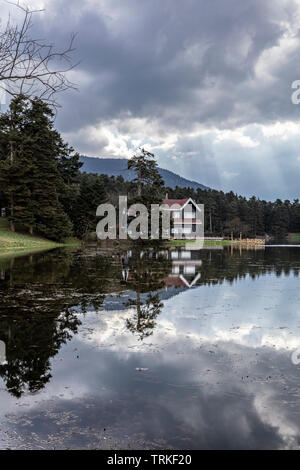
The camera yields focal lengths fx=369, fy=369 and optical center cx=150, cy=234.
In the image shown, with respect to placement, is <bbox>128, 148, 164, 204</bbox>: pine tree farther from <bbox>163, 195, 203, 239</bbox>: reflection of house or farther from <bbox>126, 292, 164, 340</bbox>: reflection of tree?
<bbox>126, 292, 164, 340</bbox>: reflection of tree

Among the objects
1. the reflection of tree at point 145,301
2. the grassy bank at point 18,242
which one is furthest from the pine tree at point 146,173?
the reflection of tree at point 145,301

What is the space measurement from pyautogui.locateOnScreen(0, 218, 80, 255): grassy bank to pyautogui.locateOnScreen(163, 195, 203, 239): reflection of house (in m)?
28.4

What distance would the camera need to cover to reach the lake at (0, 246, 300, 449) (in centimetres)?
428

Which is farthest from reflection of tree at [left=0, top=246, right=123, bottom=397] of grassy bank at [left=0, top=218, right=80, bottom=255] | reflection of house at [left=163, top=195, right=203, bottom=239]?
reflection of house at [left=163, top=195, right=203, bottom=239]

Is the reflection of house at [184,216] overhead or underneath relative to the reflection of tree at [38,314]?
overhead

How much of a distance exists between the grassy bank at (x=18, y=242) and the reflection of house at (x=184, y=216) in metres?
28.4

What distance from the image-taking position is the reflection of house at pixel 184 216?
72.7 metres

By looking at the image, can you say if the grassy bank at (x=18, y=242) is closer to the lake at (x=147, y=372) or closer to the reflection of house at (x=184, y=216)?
the lake at (x=147, y=372)

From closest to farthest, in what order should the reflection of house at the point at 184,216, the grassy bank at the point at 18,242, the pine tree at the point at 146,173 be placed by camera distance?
the grassy bank at the point at 18,242 < the pine tree at the point at 146,173 < the reflection of house at the point at 184,216

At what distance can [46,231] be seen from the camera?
44500 millimetres

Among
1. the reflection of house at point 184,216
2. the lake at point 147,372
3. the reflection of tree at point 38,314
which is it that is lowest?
the lake at point 147,372

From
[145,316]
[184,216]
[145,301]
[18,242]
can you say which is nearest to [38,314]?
[145,316]

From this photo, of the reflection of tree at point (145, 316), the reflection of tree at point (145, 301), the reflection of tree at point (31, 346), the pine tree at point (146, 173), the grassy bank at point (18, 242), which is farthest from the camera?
the pine tree at point (146, 173)

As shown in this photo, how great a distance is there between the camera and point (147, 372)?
6090 millimetres
